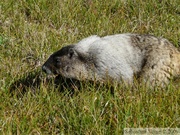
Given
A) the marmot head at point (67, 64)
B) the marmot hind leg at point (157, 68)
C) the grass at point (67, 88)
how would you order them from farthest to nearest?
1. the marmot head at point (67, 64)
2. the marmot hind leg at point (157, 68)
3. the grass at point (67, 88)

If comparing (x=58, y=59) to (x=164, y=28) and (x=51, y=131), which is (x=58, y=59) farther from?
(x=164, y=28)

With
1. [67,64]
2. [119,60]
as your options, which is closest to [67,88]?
[67,64]

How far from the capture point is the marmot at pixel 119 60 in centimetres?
475

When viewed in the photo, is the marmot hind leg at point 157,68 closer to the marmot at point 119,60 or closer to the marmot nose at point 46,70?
the marmot at point 119,60

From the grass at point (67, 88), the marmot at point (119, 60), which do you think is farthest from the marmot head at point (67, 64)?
the grass at point (67, 88)

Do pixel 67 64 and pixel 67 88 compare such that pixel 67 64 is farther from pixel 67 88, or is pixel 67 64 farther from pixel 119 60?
pixel 119 60

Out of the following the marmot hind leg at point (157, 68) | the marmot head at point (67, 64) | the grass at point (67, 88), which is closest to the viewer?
the grass at point (67, 88)

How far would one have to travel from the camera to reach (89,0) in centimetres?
717

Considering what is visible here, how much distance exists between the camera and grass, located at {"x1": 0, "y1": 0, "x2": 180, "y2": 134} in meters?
3.66

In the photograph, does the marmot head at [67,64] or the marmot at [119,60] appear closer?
the marmot at [119,60]

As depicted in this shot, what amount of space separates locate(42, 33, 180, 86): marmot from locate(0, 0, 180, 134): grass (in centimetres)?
18

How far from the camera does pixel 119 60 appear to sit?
4.88 m

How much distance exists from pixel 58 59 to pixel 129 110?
62.3 inches

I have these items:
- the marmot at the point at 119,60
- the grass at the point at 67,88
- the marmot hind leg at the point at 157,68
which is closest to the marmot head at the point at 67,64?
the marmot at the point at 119,60
